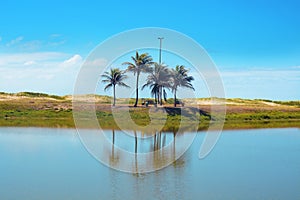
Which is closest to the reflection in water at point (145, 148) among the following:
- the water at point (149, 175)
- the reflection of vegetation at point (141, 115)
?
the water at point (149, 175)

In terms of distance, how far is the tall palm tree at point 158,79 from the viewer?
41188 millimetres

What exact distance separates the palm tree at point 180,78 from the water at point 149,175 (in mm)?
21503

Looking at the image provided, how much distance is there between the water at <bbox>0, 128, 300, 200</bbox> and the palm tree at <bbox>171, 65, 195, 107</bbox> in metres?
21.5

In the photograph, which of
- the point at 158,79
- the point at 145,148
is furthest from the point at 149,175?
the point at 158,79

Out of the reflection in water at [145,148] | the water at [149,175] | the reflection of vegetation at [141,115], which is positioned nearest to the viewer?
the water at [149,175]

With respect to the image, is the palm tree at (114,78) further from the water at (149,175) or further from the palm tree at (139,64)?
the water at (149,175)

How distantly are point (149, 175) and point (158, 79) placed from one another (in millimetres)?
27170

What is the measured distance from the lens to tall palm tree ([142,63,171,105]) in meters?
41.2

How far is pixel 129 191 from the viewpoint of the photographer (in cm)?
1212

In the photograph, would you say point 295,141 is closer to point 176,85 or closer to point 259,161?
point 259,161

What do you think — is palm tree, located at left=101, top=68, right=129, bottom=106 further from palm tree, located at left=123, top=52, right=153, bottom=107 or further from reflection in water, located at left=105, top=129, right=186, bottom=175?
reflection in water, located at left=105, top=129, right=186, bottom=175

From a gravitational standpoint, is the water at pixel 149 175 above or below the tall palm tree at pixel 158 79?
below

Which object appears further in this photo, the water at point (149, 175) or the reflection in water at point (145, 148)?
the reflection in water at point (145, 148)

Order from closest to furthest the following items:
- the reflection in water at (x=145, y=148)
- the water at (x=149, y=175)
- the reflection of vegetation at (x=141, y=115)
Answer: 1. the water at (x=149, y=175)
2. the reflection in water at (x=145, y=148)
3. the reflection of vegetation at (x=141, y=115)
